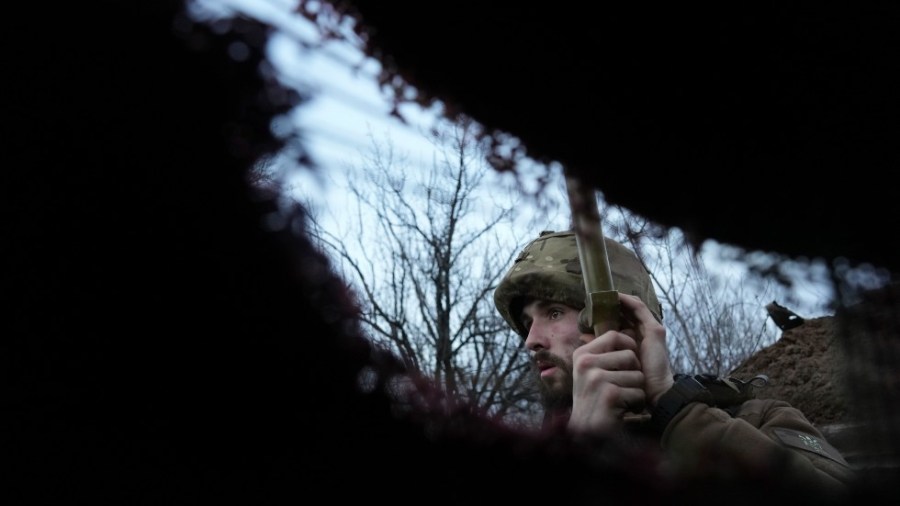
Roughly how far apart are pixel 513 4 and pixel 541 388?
194 centimetres

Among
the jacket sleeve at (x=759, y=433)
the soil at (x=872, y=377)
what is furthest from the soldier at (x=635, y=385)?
the soil at (x=872, y=377)

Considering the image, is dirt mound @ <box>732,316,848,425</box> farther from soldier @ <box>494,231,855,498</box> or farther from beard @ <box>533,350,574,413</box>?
beard @ <box>533,350,574,413</box>

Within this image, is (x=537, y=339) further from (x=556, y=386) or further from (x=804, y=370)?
(x=804, y=370)

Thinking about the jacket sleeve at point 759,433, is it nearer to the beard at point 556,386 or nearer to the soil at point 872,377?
the soil at point 872,377

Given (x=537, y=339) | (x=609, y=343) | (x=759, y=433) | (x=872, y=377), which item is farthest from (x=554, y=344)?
(x=872, y=377)

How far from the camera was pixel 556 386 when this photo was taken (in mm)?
2854

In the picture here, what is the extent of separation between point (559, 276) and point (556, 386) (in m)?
0.47

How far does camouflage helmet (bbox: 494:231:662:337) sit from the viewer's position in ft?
9.77

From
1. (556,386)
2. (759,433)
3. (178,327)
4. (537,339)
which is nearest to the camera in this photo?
(178,327)

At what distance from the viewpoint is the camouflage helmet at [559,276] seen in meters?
2.98

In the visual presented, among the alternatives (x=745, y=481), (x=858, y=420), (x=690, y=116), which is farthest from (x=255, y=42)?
(x=858, y=420)

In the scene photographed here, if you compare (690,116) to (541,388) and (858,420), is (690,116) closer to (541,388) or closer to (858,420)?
(858,420)

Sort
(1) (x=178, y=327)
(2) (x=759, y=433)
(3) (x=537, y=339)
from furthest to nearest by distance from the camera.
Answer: (3) (x=537, y=339), (2) (x=759, y=433), (1) (x=178, y=327)

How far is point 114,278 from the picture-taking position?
799 millimetres
